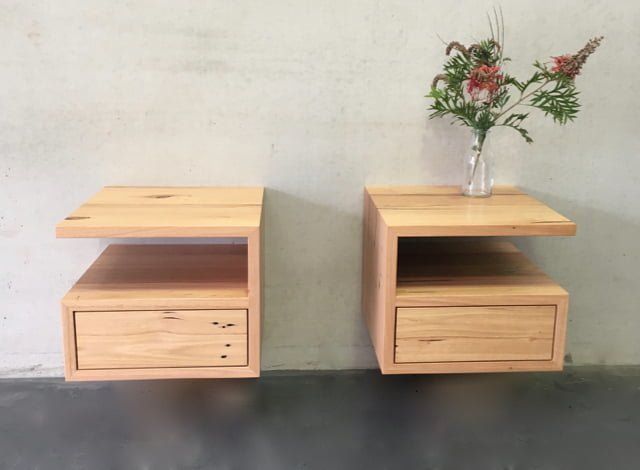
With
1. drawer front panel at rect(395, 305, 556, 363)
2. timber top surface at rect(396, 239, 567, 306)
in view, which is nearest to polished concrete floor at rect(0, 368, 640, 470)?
drawer front panel at rect(395, 305, 556, 363)

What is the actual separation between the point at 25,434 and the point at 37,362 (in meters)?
0.30

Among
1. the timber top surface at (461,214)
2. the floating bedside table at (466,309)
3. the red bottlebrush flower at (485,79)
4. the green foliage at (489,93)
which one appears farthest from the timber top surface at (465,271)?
the red bottlebrush flower at (485,79)

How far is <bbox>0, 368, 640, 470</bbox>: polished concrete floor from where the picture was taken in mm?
1691

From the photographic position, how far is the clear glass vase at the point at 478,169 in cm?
181

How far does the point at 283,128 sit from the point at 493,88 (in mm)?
558

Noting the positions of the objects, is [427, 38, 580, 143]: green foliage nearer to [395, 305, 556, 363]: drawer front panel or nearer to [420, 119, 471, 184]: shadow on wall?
[420, 119, 471, 184]: shadow on wall

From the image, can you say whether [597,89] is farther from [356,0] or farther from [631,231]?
[356,0]

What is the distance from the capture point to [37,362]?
6.66 feet

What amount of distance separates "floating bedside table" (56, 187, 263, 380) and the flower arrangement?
0.60 meters

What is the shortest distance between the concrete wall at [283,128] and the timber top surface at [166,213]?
0.09 meters

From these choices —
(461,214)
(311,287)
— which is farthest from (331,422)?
(461,214)

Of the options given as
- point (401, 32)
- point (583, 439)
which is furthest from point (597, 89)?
point (583, 439)

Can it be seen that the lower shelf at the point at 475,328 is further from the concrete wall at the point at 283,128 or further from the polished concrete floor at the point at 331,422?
the concrete wall at the point at 283,128

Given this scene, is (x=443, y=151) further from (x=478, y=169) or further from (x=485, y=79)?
(x=485, y=79)
